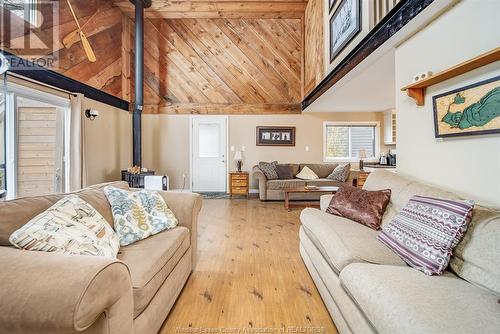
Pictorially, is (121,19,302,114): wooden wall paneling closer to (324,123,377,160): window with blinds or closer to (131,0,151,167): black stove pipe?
(131,0,151,167): black stove pipe

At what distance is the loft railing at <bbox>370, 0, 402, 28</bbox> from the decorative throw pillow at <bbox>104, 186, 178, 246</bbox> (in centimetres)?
262

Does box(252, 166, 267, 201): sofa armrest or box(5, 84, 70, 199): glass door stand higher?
box(5, 84, 70, 199): glass door

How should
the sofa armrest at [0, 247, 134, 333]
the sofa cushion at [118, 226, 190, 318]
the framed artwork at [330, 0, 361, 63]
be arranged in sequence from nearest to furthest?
the sofa armrest at [0, 247, 134, 333]
the sofa cushion at [118, 226, 190, 318]
the framed artwork at [330, 0, 361, 63]

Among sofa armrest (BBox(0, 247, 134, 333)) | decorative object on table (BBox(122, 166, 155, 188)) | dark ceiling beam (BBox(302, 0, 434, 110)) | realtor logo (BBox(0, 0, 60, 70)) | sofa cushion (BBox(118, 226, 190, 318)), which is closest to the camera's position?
sofa armrest (BBox(0, 247, 134, 333))

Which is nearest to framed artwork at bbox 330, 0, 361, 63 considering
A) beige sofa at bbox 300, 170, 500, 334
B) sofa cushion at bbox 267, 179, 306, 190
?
beige sofa at bbox 300, 170, 500, 334

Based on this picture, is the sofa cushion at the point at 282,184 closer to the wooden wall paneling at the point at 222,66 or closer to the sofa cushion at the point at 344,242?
the wooden wall paneling at the point at 222,66

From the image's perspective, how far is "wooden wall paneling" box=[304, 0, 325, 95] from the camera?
4.39 m

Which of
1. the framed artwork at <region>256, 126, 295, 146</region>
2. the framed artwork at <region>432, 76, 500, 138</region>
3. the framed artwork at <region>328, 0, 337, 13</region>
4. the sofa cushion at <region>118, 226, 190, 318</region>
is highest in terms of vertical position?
the framed artwork at <region>328, 0, 337, 13</region>

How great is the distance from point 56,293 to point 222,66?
6116 millimetres

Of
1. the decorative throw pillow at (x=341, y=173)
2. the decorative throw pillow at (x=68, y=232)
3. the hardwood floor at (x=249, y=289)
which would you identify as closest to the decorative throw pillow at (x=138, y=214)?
the decorative throw pillow at (x=68, y=232)

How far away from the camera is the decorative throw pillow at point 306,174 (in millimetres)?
5898

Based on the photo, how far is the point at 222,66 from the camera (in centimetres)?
619

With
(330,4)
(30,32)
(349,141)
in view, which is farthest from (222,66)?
(349,141)

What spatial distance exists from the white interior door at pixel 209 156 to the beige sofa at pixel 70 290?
500 cm
